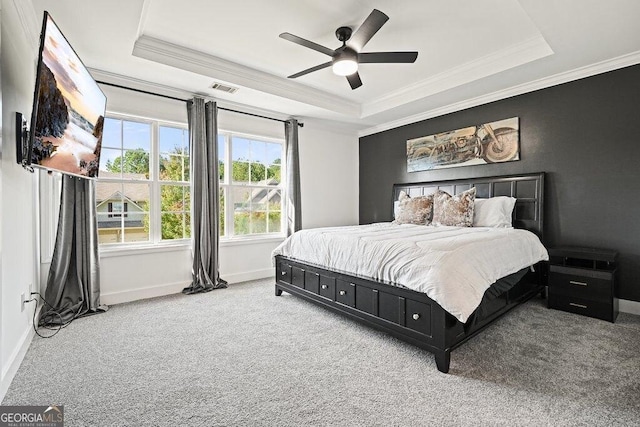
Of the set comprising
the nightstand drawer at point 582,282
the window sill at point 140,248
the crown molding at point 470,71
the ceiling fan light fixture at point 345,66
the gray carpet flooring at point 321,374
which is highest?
the crown molding at point 470,71

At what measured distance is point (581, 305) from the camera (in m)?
3.11

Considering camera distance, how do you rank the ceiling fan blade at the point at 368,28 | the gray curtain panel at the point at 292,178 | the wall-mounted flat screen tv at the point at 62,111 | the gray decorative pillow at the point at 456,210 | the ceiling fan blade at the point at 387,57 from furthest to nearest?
1. the gray curtain panel at the point at 292,178
2. the gray decorative pillow at the point at 456,210
3. the ceiling fan blade at the point at 387,57
4. the ceiling fan blade at the point at 368,28
5. the wall-mounted flat screen tv at the point at 62,111

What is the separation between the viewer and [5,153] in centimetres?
202

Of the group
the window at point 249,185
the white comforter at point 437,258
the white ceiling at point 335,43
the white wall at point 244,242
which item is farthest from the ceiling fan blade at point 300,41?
the window at point 249,185

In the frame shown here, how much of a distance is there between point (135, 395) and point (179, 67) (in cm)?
309

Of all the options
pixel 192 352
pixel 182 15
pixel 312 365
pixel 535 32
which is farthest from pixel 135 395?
pixel 535 32

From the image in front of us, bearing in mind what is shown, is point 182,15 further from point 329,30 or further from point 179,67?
point 329,30

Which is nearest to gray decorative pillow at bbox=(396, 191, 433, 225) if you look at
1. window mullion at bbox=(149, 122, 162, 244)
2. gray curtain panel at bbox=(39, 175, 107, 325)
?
window mullion at bbox=(149, 122, 162, 244)

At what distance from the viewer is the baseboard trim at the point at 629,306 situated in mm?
3150

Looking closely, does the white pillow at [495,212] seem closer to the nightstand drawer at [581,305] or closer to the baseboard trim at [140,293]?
the nightstand drawer at [581,305]

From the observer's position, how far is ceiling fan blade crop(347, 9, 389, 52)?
2.28 metres

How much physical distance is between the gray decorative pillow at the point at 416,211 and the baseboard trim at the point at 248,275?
2.18 meters

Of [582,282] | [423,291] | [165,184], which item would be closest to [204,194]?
[165,184]

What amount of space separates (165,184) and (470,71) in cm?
413
